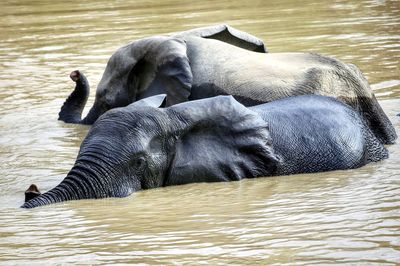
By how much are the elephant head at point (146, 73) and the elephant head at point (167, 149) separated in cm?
187

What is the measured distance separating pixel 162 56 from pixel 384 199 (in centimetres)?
364

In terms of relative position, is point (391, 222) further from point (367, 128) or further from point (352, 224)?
point (367, 128)

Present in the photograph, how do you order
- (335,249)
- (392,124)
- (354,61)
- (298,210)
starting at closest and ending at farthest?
(335,249) → (298,210) → (392,124) → (354,61)

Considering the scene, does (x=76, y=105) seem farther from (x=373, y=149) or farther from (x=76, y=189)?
(x=76, y=189)

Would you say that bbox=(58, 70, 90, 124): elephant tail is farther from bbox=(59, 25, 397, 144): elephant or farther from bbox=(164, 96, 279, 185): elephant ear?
bbox=(164, 96, 279, 185): elephant ear

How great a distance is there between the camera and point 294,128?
25.2 ft

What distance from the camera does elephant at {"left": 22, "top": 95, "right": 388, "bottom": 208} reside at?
696cm

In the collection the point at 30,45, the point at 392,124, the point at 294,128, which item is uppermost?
the point at 294,128

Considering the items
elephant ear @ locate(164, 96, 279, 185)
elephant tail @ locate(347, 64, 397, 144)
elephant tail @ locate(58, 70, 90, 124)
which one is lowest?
elephant tail @ locate(58, 70, 90, 124)

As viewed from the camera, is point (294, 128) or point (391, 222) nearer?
point (391, 222)

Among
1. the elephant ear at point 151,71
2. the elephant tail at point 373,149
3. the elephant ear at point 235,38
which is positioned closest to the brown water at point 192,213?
the elephant tail at point 373,149

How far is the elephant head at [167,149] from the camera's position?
6.91 m

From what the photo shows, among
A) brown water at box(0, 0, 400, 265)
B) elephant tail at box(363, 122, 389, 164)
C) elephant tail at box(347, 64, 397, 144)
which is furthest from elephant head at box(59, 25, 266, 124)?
elephant tail at box(363, 122, 389, 164)

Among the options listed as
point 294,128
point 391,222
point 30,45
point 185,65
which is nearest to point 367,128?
point 294,128
